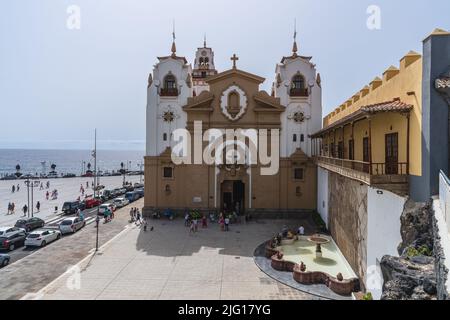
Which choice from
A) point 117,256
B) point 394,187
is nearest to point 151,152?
point 117,256

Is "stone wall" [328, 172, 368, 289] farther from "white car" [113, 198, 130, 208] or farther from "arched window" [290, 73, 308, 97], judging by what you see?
"white car" [113, 198, 130, 208]

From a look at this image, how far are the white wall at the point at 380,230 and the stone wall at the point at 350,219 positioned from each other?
802 millimetres

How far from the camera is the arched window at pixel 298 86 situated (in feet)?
116

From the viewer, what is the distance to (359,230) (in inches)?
707

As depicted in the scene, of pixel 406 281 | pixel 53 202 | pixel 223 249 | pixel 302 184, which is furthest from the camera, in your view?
pixel 53 202

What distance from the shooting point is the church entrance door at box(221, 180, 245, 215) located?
117 feet

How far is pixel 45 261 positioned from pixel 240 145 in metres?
21.1

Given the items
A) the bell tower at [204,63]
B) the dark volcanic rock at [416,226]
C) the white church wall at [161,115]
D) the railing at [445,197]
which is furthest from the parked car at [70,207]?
the railing at [445,197]

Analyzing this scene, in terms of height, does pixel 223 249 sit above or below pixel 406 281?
below

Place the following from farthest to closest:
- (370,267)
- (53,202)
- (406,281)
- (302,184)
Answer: (53,202) → (302,184) → (370,267) → (406,281)

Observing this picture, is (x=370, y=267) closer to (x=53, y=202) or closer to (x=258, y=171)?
(x=258, y=171)

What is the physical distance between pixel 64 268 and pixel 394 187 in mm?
19699

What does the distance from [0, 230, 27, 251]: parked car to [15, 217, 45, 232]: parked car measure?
373 cm

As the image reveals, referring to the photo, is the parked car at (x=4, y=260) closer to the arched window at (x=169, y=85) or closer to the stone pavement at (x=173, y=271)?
the stone pavement at (x=173, y=271)
